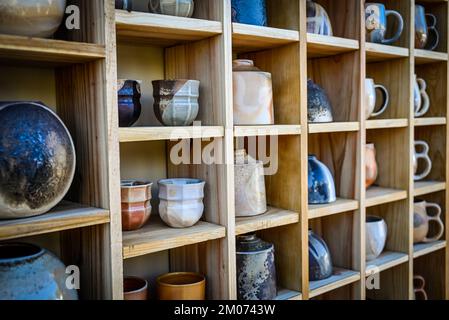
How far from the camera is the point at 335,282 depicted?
1.44 metres

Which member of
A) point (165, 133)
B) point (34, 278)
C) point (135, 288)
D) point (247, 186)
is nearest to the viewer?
point (34, 278)

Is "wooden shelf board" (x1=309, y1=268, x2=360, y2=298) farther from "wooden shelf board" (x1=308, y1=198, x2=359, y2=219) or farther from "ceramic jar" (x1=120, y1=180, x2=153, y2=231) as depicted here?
"ceramic jar" (x1=120, y1=180, x2=153, y2=231)

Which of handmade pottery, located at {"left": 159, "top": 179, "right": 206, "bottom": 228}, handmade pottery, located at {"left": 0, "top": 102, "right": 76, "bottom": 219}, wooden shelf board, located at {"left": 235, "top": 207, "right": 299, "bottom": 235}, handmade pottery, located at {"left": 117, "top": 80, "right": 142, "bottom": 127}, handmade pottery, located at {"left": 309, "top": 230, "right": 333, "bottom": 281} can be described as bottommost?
handmade pottery, located at {"left": 309, "top": 230, "right": 333, "bottom": 281}

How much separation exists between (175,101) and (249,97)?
24cm

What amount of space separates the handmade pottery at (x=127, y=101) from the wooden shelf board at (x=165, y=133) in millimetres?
82

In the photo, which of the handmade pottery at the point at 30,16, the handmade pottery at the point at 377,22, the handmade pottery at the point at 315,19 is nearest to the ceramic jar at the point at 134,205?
the handmade pottery at the point at 30,16

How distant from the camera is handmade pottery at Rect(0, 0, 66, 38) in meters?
0.86

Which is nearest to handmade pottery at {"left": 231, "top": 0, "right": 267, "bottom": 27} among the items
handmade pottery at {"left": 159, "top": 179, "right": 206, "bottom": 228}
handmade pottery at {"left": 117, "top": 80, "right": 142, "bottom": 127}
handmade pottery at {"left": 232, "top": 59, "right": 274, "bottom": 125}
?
handmade pottery at {"left": 232, "top": 59, "right": 274, "bottom": 125}

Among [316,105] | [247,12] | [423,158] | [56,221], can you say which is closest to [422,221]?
[423,158]

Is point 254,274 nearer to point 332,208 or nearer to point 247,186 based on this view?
point 247,186

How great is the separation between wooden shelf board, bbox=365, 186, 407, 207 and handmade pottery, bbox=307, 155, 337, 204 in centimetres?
16
